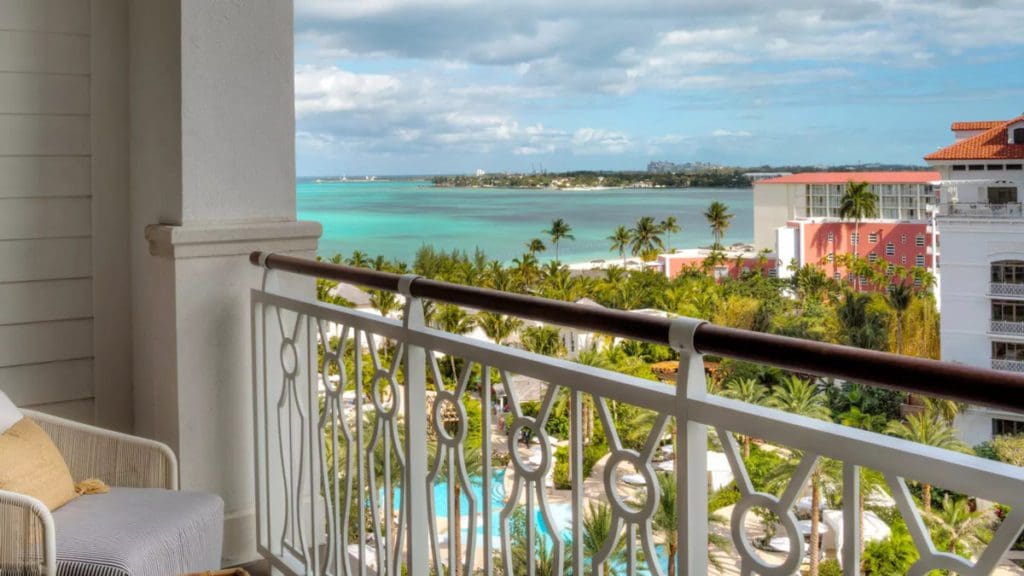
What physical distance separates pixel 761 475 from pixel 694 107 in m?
23.7

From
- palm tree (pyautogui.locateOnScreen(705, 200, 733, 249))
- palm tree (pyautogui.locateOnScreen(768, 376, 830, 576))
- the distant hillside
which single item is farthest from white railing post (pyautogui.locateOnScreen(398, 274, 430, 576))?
palm tree (pyautogui.locateOnScreen(705, 200, 733, 249))

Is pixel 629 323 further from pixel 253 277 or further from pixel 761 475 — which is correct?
pixel 761 475

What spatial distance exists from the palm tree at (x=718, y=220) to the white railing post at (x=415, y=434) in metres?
29.3

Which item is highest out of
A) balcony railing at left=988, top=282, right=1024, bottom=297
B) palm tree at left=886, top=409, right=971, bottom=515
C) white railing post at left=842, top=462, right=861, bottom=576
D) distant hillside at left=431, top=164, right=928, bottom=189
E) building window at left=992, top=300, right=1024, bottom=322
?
distant hillside at left=431, top=164, right=928, bottom=189

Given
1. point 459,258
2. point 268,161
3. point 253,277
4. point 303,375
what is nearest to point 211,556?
point 303,375

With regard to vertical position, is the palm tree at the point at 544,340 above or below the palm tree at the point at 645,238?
below

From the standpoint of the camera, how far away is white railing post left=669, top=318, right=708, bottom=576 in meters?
0.86

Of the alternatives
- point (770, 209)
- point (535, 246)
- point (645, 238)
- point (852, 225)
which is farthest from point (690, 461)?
point (535, 246)

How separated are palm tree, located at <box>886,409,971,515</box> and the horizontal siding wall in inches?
500

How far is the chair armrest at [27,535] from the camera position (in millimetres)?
1280

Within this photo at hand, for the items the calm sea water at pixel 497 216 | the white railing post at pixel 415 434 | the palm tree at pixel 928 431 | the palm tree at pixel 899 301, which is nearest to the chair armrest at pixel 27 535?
the white railing post at pixel 415 434

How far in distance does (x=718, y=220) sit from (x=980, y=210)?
12.1m

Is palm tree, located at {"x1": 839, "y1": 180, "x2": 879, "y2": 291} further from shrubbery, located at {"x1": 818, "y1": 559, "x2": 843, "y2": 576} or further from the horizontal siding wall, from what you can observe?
the horizontal siding wall

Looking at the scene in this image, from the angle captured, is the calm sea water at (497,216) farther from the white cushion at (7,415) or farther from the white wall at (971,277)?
the white cushion at (7,415)
